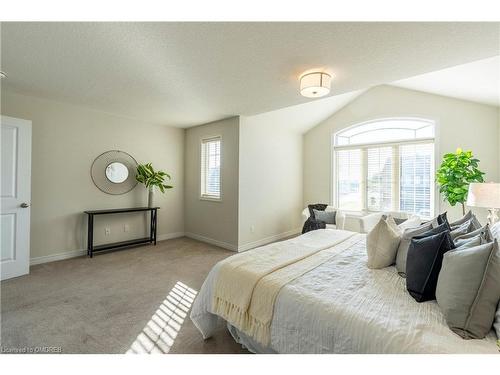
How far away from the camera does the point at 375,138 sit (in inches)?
194

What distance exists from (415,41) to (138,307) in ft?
11.0

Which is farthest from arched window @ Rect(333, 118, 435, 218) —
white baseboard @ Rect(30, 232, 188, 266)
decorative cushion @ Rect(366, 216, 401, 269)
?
white baseboard @ Rect(30, 232, 188, 266)

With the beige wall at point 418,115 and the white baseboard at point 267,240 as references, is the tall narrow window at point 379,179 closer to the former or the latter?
the beige wall at point 418,115

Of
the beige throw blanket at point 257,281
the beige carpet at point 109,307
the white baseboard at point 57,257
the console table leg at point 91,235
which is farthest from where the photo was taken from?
the console table leg at point 91,235

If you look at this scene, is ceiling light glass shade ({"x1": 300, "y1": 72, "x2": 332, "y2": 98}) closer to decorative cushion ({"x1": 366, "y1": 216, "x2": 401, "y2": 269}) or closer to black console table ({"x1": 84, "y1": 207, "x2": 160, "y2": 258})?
decorative cushion ({"x1": 366, "y1": 216, "x2": 401, "y2": 269})

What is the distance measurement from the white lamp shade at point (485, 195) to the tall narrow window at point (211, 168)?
359 cm

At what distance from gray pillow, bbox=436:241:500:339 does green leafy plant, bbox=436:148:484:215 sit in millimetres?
3082

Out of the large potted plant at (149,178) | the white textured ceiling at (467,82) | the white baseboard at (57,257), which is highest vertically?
the white textured ceiling at (467,82)

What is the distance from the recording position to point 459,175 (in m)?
3.49

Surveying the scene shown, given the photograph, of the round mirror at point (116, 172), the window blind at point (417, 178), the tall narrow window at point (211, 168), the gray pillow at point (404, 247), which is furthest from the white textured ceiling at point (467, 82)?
the round mirror at point (116, 172)

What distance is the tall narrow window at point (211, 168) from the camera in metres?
4.66

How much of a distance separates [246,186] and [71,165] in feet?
9.28
